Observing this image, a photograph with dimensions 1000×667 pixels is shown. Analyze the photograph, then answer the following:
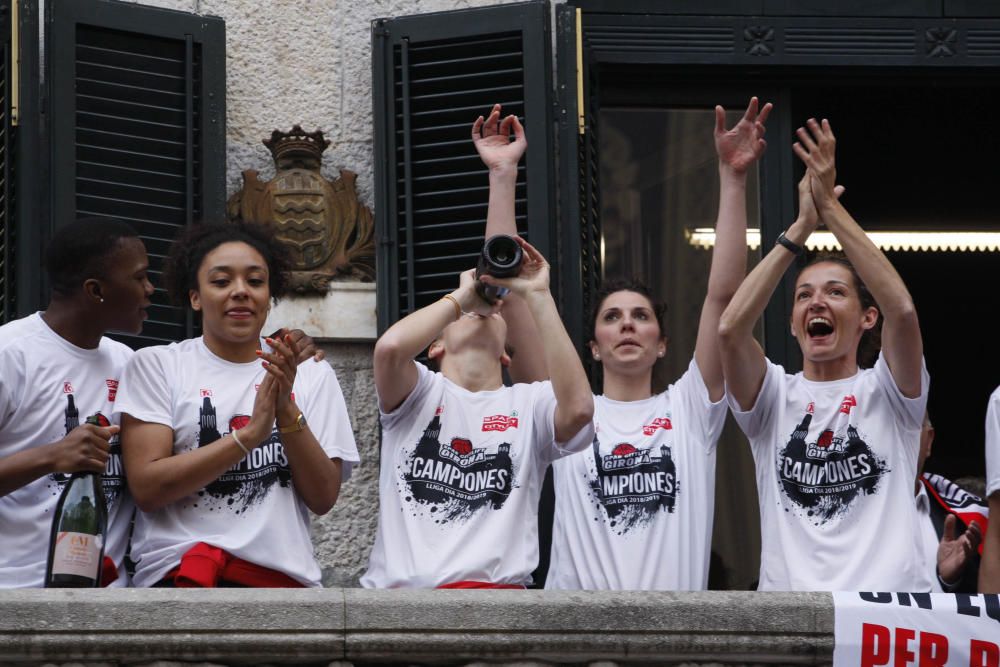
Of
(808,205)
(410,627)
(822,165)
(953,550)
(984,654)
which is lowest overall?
(984,654)

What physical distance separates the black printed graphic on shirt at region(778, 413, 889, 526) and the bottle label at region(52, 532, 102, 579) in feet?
6.71

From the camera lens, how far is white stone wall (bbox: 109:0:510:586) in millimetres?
7438

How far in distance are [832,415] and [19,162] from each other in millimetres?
2988

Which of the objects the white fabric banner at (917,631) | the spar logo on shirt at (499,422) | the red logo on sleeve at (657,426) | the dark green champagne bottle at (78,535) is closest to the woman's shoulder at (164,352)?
the dark green champagne bottle at (78,535)

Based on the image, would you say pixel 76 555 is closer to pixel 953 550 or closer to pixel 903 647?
pixel 903 647

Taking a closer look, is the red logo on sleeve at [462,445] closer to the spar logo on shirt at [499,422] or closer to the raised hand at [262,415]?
the spar logo on shirt at [499,422]

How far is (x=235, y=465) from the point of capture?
19.0 feet

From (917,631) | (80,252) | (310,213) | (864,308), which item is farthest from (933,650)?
(310,213)

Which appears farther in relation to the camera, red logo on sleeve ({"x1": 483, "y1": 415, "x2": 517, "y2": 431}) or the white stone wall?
the white stone wall

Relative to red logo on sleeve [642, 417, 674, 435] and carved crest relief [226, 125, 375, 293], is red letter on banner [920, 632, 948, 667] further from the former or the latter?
carved crest relief [226, 125, 375, 293]

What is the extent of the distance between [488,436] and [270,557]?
0.84 m

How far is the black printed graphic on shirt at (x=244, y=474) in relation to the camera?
5777 mm

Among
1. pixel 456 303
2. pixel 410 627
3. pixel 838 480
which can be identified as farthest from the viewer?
pixel 456 303

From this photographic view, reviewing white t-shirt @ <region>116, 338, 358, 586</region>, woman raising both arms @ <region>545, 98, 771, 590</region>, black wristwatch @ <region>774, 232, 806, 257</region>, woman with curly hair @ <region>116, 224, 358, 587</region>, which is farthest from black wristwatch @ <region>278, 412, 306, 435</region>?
black wristwatch @ <region>774, 232, 806, 257</region>
